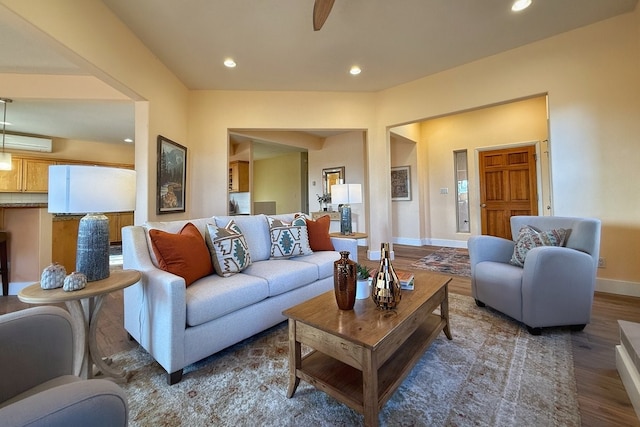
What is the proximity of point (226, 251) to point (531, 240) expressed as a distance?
2.51m

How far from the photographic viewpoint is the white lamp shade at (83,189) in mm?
1306

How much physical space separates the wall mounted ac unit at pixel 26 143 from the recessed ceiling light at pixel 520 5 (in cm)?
800

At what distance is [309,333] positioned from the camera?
1284 mm

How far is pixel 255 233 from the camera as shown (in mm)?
2533

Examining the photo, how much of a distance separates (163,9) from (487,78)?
381cm

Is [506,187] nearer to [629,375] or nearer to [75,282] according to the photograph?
[629,375]

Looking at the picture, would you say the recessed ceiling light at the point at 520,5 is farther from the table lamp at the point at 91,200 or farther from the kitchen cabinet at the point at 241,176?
the kitchen cabinet at the point at 241,176

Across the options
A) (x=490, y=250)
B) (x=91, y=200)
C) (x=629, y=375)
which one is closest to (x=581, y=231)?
(x=490, y=250)

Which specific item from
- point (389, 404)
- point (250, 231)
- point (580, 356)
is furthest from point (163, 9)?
point (580, 356)

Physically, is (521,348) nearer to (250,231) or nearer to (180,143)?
(250,231)

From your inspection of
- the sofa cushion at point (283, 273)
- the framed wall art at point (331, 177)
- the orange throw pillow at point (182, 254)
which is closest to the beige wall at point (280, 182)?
the framed wall art at point (331, 177)

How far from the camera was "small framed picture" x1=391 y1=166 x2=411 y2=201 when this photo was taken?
6.04m

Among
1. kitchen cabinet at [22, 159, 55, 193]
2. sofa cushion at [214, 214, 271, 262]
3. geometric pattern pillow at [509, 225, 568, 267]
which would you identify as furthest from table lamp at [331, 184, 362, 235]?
kitchen cabinet at [22, 159, 55, 193]

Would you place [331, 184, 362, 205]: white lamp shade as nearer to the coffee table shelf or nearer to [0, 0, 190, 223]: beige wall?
the coffee table shelf
